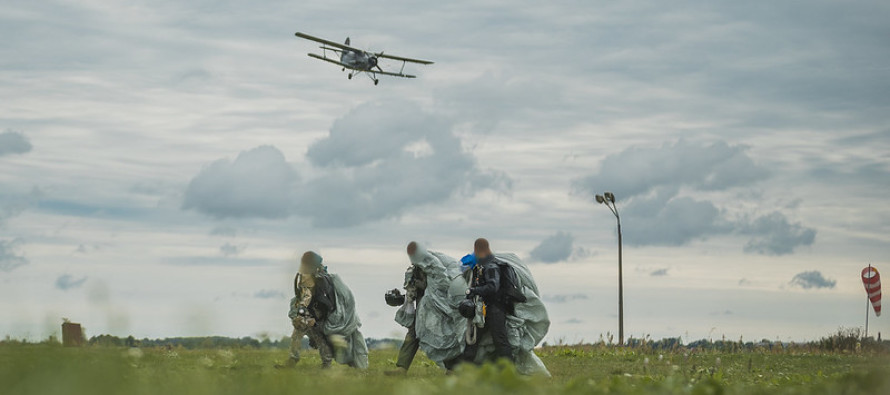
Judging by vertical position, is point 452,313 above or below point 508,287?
below

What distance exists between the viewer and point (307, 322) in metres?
17.5

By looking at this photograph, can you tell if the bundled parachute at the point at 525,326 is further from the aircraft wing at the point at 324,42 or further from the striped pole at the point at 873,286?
the aircraft wing at the point at 324,42

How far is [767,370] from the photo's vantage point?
2205 cm

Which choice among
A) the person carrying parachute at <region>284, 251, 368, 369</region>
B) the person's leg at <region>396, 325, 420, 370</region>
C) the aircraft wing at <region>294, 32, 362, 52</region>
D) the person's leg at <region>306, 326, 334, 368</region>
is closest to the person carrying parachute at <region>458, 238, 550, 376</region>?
the person's leg at <region>396, 325, 420, 370</region>

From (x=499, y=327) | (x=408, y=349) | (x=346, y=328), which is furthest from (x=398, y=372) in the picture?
(x=499, y=327)

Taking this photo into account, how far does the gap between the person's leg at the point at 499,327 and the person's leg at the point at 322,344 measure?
359 centimetres

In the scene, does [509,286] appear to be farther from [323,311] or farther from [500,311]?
[323,311]

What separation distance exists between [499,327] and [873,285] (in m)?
26.7

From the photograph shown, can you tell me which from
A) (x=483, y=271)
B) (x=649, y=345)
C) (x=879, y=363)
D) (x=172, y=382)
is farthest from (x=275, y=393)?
(x=649, y=345)

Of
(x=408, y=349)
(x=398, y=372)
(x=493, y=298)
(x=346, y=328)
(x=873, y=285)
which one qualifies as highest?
(x=873, y=285)

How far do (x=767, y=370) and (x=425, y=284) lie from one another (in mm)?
9133

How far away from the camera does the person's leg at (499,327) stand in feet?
51.9

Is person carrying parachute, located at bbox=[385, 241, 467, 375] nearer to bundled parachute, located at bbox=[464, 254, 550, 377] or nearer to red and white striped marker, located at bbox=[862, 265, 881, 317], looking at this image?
bundled parachute, located at bbox=[464, 254, 550, 377]

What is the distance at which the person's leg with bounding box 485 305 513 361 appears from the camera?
1582 cm
